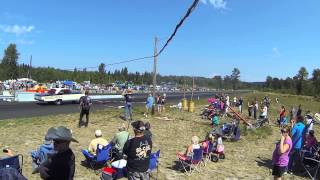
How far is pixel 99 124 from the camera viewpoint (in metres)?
23.7

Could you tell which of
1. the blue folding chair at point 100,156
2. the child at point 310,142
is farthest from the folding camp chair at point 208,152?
the blue folding chair at point 100,156

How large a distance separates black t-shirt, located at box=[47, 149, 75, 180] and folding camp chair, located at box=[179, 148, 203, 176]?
8544mm

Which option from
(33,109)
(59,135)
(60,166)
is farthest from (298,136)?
(33,109)

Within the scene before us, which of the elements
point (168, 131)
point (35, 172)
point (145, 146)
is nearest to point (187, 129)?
point (168, 131)

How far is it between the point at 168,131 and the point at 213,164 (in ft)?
26.6

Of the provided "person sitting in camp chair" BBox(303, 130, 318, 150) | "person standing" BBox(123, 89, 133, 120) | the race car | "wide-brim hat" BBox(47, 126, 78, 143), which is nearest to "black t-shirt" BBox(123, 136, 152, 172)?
"wide-brim hat" BBox(47, 126, 78, 143)

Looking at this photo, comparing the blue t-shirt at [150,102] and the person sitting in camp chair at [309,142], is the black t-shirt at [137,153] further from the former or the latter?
the blue t-shirt at [150,102]

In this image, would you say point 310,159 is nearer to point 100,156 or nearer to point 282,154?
point 282,154

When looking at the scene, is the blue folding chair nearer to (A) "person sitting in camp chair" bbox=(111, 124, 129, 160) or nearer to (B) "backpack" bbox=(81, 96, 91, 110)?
(A) "person sitting in camp chair" bbox=(111, 124, 129, 160)

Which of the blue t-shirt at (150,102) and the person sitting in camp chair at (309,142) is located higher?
the blue t-shirt at (150,102)

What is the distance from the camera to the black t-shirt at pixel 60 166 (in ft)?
17.0

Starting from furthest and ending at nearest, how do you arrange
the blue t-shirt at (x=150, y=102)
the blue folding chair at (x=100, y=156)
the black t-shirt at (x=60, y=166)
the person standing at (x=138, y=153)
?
the blue t-shirt at (x=150, y=102) → the blue folding chair at (x=100, y=156) → the person standing at (x=138, y=153) → the black t-shirt at (x=60, y=166)

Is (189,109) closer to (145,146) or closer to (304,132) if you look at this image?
(304,132)

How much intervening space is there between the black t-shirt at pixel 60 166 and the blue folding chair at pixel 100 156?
24.7 ft
